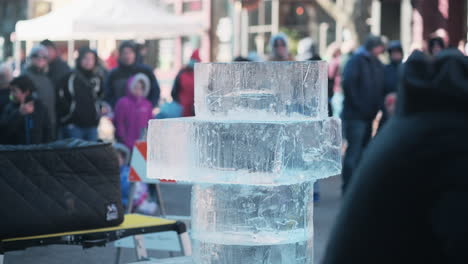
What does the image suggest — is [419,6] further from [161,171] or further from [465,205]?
[465,205]

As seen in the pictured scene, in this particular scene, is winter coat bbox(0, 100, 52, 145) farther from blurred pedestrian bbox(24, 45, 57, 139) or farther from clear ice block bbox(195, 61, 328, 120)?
clear ice block bbox(195, 61, 328, 120)

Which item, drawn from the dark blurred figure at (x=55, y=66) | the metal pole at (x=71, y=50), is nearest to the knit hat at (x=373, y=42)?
the dark blurred figure at (x=55, y=66)

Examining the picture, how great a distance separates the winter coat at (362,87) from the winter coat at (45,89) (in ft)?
11.6

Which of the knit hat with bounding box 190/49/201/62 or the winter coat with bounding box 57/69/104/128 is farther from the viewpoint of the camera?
the knit hat with bounding box 190/49/201/62

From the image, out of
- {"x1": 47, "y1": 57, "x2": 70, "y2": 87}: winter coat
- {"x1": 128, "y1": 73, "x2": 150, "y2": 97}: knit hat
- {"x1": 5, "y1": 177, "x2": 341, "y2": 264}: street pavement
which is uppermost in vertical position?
{"x1": 47, "y1": 57, "x2": 70, "y2": 87}: winter coat

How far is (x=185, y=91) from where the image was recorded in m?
11.8

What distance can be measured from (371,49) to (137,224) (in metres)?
5.94

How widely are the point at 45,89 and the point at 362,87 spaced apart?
3850 mm

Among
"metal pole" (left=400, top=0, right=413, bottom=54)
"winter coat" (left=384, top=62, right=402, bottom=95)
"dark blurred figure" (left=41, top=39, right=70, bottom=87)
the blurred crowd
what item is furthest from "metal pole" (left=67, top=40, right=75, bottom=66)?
"winter coat" (left=384, top=62, right=402, bottom=95)

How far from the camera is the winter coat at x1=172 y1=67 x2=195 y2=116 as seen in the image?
38.6 feet

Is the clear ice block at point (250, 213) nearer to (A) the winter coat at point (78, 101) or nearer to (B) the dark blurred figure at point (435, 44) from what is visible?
(A) the winter coat at point (78, 101)

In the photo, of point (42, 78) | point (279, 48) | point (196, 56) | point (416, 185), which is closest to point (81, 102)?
point (42, 78)

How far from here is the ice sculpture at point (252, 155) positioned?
3852 millimetres

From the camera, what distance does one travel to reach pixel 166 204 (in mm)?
10844
